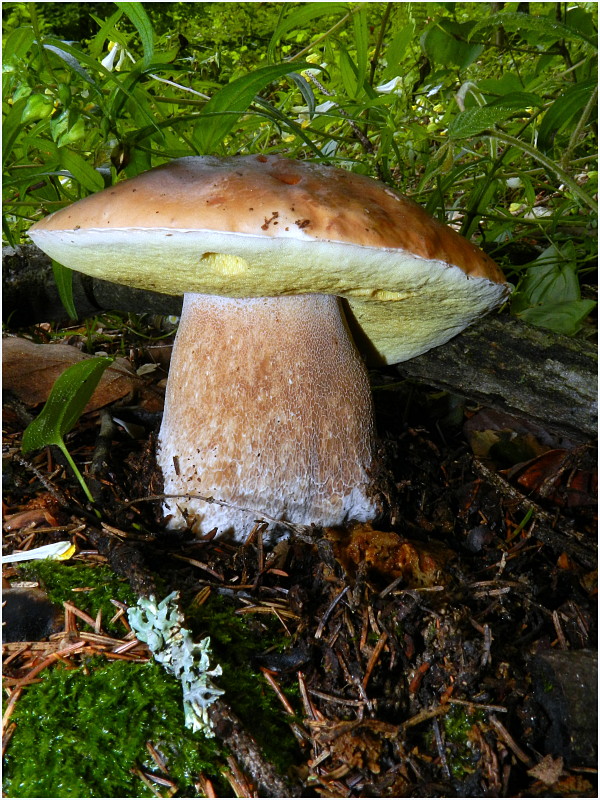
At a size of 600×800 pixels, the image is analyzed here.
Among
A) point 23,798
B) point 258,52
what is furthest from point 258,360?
point 258,52

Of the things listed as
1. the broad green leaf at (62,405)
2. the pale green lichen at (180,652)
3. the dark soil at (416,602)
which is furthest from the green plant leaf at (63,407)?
the pale green lichen at (180,652)

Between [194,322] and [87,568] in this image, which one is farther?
[194,322]

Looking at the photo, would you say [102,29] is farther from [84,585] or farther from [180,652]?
[180,652]

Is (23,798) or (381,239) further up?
(381,239)

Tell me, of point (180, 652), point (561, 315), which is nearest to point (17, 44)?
point (180, 652)

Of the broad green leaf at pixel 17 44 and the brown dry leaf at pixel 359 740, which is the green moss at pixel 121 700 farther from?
the broad green leaf at pixel 17 44

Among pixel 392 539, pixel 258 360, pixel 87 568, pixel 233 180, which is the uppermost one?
pixel 233 180

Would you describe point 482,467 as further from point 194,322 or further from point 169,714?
point 169,714
